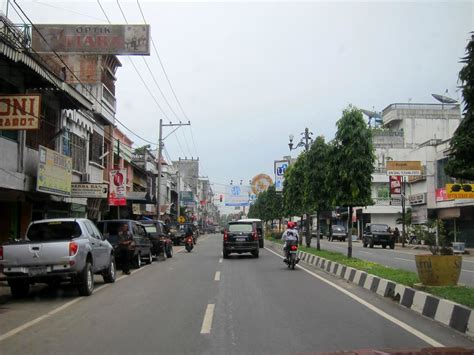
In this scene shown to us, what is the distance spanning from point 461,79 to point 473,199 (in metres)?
32.5

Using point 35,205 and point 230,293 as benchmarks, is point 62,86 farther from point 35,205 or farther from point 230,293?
point 230,293

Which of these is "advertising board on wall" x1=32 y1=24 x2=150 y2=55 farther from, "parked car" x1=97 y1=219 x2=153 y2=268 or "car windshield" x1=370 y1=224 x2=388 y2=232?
"car windshield" x1=370 y1=224 x2=388 y2=232

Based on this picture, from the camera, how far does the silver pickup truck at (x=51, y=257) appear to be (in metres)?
11.8

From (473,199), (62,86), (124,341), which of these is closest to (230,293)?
(124,341)

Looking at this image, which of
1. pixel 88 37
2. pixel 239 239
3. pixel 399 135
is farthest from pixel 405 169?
pixel 88 37

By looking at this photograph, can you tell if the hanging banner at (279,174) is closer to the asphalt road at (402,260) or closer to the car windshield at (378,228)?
the car windshield at (378,228)

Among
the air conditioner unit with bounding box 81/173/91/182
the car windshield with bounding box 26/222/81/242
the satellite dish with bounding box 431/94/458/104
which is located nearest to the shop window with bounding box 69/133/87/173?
the air conditioner unit with bounding box 81/173/91/182

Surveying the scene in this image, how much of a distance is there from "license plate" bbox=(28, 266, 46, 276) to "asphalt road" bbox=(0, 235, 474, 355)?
0.68 m

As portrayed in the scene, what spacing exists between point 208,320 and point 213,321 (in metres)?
0.12

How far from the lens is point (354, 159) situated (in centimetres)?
1989

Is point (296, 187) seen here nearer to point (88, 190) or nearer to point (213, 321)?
point (88, 190)

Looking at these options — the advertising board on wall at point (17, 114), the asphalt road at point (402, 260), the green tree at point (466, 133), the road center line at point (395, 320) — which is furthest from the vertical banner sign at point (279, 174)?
the green tree at point (466, 133)

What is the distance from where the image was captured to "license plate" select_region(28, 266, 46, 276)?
1173 cm

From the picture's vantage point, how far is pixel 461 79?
8469 millimetres
